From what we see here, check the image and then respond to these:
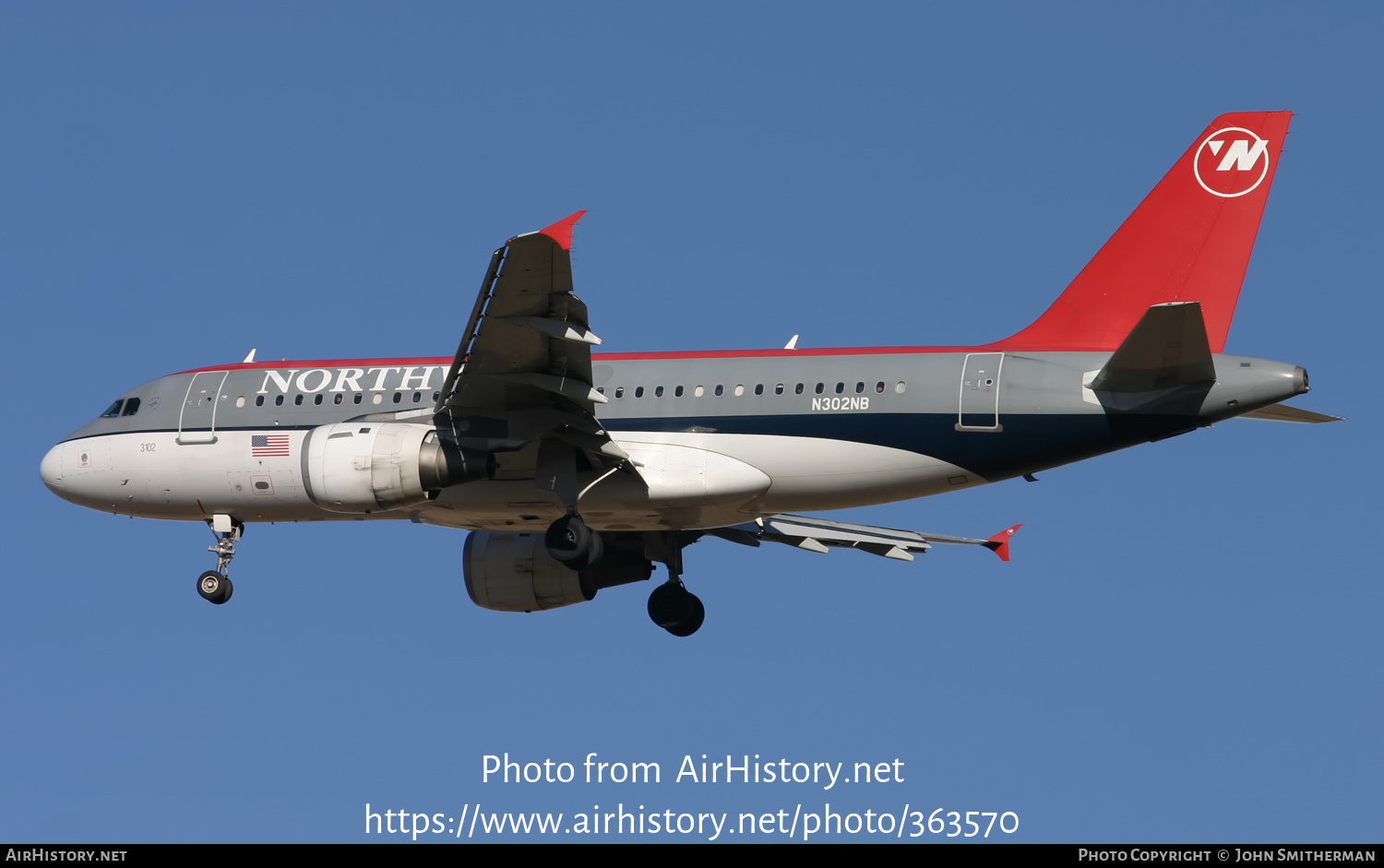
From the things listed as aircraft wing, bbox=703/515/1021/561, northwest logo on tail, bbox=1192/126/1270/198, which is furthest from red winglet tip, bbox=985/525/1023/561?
northwest logo on tail, bbox=1192/126/1270/198

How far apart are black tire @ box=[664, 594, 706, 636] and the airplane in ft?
9.40

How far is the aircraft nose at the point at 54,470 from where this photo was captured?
3250 centimetres

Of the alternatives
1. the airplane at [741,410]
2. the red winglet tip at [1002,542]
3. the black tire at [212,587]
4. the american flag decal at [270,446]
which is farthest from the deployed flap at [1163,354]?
the black tire at [212,587]

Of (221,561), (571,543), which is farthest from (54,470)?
(571,543)

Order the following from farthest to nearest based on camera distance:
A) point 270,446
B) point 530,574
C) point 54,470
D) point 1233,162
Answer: point 530,574 → point 54,470 → point 270,446 → point 1233,162

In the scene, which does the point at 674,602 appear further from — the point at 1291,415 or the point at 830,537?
the point at 1291,415

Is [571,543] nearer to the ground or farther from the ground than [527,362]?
nearer to the ground

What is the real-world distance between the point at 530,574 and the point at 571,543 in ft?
15.4

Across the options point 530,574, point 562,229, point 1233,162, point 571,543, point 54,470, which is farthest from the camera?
point 530,574

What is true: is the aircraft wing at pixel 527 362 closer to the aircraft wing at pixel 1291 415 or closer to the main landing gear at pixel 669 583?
the main landing gear at pixel 669 583

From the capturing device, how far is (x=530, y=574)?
109ft

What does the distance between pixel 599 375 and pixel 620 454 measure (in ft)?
6.82

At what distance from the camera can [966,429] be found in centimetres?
2769

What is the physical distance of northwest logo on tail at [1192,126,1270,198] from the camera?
27953mm
